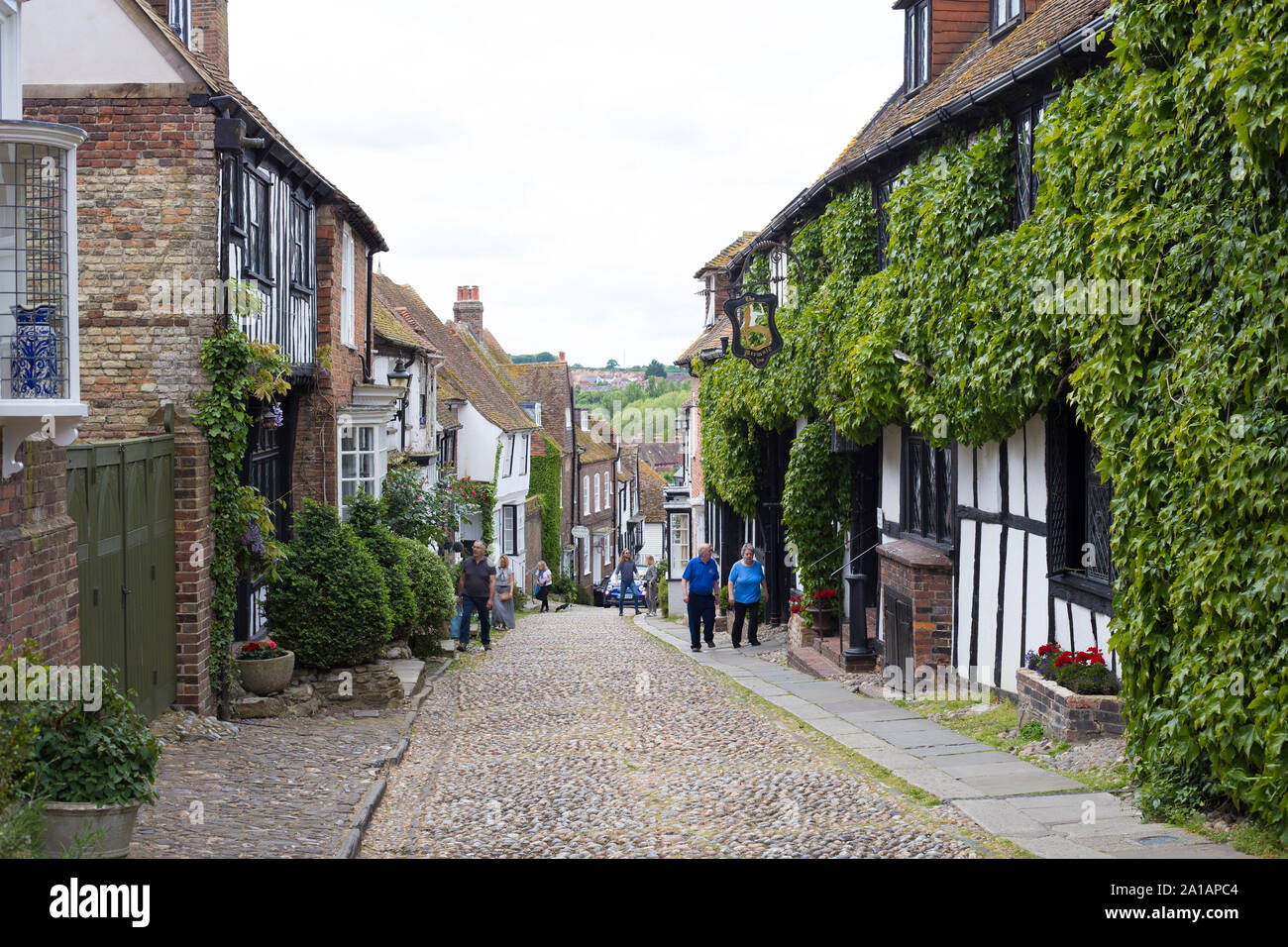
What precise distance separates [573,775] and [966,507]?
5227mm

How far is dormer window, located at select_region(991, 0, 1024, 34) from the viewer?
48.2 feet

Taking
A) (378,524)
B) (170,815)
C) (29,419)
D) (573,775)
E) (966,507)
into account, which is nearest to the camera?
(29,419)

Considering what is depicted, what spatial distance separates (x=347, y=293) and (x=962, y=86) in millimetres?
8847

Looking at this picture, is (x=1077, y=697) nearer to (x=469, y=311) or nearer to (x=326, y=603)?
(x=326, y=603)

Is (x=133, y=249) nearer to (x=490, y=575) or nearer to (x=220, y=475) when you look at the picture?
(x=220, y=475)

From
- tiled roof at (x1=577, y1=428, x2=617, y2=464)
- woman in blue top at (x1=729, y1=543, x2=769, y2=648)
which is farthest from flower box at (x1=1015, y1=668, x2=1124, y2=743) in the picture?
tiled roof at (x1=577, y1=428, x2=617, y2=464)

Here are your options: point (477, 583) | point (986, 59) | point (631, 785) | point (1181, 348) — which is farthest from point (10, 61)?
point (477, 583)

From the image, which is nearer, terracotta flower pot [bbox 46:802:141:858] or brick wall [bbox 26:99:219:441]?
terracotta flower pot [bbox 46:802:141:858]

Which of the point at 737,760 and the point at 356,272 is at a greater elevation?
the point at 356,272

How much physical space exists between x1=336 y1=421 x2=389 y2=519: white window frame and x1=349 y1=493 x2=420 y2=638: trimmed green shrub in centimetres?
48

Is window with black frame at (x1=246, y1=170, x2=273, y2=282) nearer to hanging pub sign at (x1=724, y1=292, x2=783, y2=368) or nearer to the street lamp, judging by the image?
the street lamp

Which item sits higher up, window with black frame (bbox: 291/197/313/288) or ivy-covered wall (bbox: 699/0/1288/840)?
window with black frame (bbox: 291/197/313/288)

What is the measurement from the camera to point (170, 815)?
7504 mm

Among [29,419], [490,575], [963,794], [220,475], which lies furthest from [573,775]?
[490,575]
